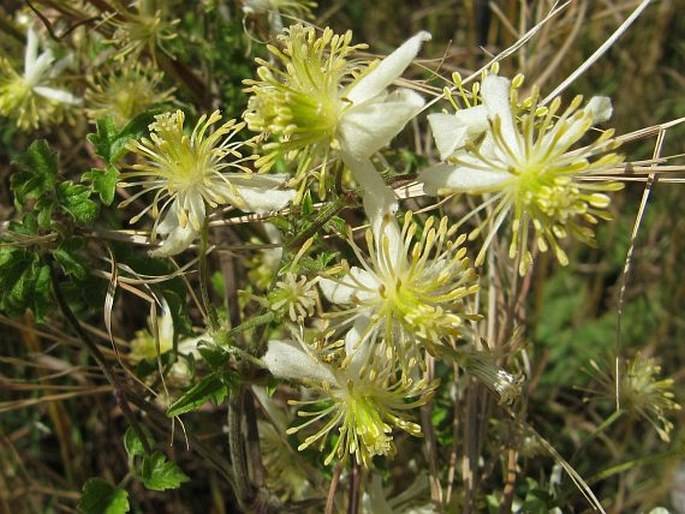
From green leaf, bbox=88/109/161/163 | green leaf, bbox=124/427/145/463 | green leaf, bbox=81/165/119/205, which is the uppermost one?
green leaf, bbox=88/109/161/163

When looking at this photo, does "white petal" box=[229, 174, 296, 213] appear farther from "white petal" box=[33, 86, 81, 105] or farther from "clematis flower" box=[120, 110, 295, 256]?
"white petal" box=[33, 86, 81, 105]

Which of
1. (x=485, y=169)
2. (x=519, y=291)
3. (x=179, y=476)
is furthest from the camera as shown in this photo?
(x=519, y=291)

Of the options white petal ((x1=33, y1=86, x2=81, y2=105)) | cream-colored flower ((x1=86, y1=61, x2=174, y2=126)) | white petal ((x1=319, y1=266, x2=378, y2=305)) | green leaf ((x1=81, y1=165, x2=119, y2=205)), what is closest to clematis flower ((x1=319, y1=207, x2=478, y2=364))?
white petal ((x1=319, y1=266, x2=378, y2=305))

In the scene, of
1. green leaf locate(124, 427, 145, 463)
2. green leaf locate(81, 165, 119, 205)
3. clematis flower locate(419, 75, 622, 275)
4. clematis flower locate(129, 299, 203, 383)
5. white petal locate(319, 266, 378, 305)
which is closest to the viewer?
clematis flower locate(419, 75, 622, 275)

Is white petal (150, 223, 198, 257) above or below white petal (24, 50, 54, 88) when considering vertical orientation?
below

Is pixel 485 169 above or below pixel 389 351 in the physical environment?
above

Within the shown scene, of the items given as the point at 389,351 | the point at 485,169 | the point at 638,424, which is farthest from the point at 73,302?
the point at 638,424

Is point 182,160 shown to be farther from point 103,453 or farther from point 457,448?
point 103,453

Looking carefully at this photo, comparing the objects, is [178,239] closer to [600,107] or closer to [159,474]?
[159,474]
